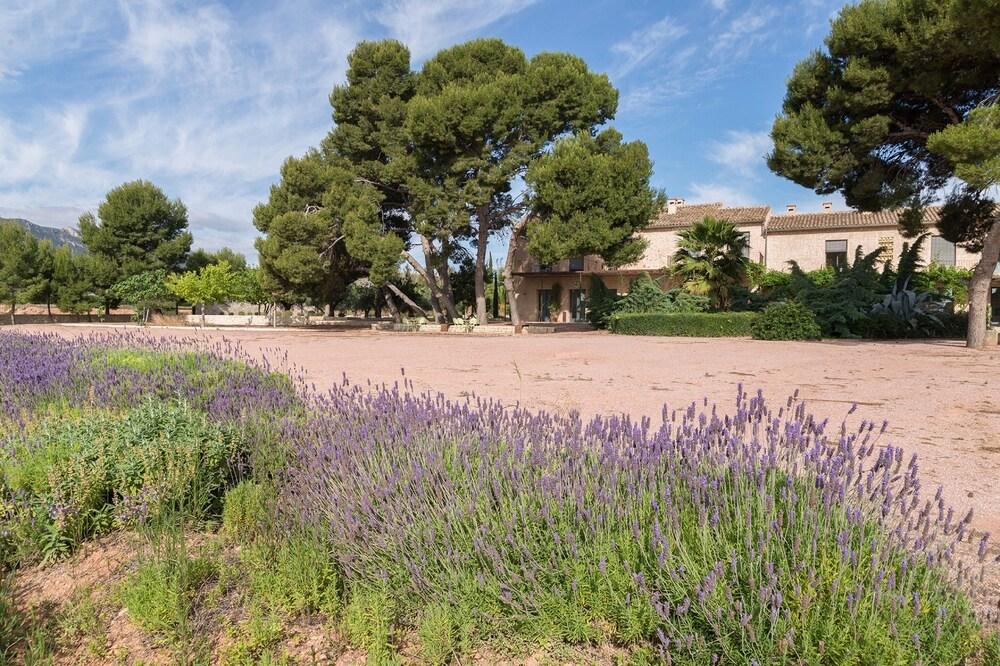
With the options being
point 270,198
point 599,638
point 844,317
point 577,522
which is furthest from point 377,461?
point 270,198

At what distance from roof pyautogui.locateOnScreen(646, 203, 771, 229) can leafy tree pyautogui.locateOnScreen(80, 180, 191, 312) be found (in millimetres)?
34857

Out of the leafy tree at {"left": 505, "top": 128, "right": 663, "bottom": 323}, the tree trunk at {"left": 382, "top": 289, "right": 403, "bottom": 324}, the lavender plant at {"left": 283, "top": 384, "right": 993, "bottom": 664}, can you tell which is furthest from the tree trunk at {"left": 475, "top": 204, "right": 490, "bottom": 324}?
the lavender plant at {"left": 283, "top": 384, "right": 993, "bottom": 664}

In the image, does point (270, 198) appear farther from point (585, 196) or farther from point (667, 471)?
point (667, 471)

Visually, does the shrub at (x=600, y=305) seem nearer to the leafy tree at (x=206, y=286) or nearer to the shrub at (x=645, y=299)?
the shrub at (x=645, y=299)

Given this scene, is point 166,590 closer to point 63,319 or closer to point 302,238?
point 302,238

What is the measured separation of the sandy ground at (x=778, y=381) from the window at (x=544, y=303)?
2278 cm

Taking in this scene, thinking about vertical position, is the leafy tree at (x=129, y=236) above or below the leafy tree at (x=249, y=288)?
above

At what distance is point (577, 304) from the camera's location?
1447 inches

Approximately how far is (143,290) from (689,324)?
3662 centimetres

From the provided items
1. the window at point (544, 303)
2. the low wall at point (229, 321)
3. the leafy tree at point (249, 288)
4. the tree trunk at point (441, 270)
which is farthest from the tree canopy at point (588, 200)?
the leafy tree at point (249, 288)

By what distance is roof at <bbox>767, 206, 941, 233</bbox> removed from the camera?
1292 inches

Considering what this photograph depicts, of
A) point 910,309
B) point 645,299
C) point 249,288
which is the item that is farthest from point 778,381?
point 249,288

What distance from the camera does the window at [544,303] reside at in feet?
124

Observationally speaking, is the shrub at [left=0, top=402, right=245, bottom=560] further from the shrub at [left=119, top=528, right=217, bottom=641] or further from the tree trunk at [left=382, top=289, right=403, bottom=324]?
the tree trunk at [left=382, top=289, right=403, bottom=324]
